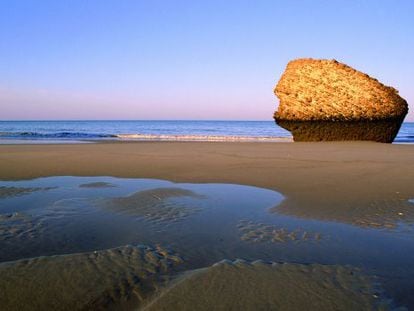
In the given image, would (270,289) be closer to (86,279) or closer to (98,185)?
(86,279)

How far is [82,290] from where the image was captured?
1.83 m

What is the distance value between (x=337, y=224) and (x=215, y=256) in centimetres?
125

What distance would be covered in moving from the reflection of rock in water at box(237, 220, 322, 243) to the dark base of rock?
1162 centimetres

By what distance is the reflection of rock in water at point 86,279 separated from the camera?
1731 millimetres

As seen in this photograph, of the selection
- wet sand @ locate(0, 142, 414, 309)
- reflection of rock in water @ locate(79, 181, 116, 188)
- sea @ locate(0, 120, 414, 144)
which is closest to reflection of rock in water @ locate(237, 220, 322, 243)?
wet sand @ locate(0, 142, 414, 309)

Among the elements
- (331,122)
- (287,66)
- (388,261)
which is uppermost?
(287,66)

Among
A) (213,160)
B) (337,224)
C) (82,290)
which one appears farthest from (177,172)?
(82,290)

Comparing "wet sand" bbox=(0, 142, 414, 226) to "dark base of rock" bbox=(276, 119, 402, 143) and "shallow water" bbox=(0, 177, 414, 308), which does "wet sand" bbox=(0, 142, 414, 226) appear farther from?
"dark base of rock" bbox=(276, 119, 402, 143)

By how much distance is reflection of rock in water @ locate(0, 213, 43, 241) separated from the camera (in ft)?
8.75

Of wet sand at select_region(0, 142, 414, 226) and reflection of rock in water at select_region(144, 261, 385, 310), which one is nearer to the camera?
reflection of rock in water at select_region(144, 261, 385, 310)

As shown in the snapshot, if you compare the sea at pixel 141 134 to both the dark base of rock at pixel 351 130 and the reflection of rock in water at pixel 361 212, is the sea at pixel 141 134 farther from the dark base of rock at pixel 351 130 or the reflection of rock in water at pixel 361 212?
the reflection of rock in water at pixel 361 212

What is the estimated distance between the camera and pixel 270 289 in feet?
6.09

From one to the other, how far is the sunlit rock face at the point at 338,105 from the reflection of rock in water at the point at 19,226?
1222 cm

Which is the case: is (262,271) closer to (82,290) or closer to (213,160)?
(82,290)
